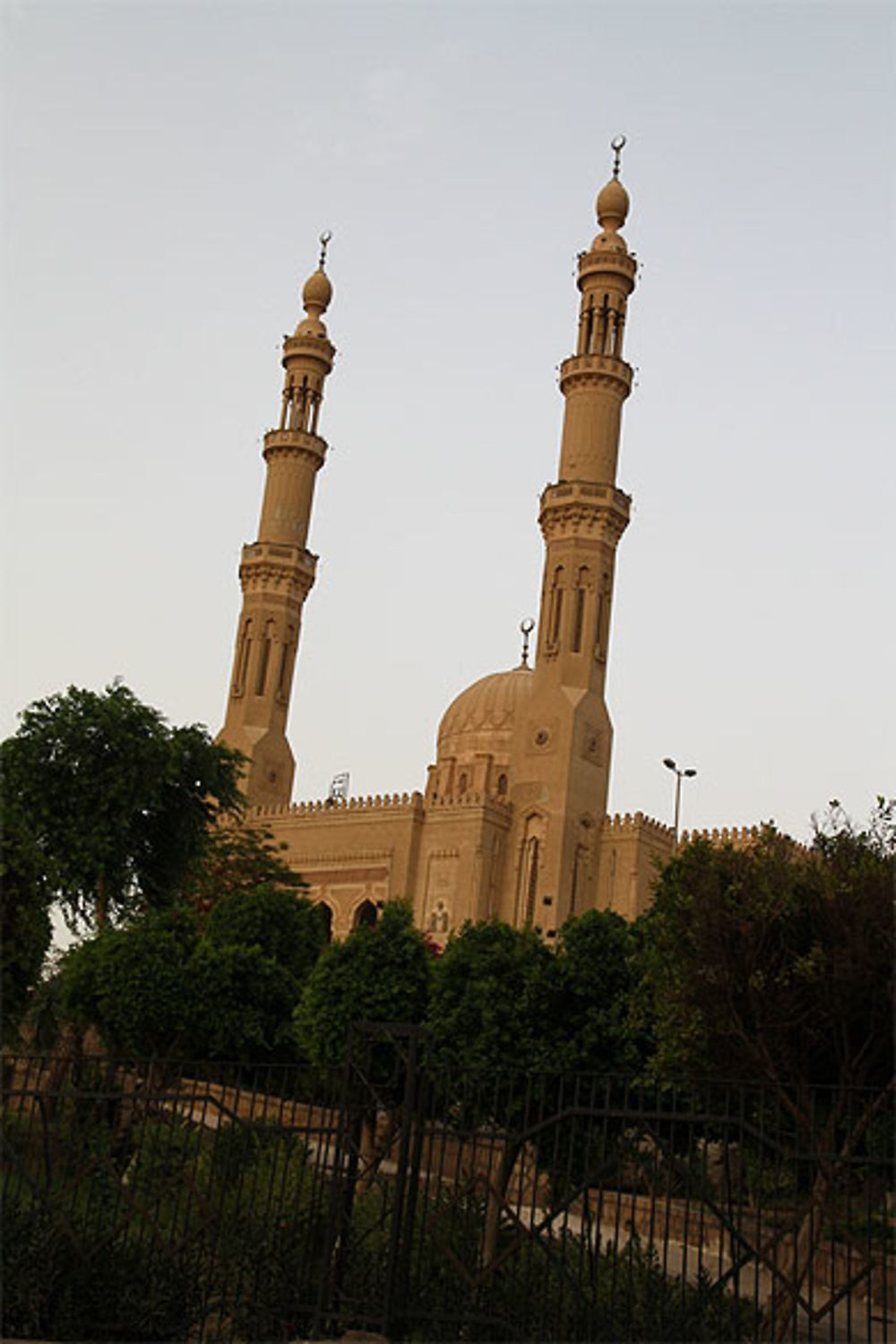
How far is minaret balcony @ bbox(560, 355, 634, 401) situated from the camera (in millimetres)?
42219

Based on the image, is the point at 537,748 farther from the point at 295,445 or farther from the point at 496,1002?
the point at 496,1002

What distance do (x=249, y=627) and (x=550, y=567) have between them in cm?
1087

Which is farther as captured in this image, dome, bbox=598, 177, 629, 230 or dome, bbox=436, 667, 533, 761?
dome, bbox=436, 667, 533, 761

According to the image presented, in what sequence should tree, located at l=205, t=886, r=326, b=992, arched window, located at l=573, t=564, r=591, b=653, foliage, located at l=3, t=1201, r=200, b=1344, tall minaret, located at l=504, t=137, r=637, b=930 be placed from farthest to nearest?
arched window, located at l=573, t=564, r=591, b=653
tall minaret, located at l=504, t=137, r=637, b=930
tree, located at l=205, t=886, r=326, b=992
foliage, located at l=3, t=1201, r=200, b=1344

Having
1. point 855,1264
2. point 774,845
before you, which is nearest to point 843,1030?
point 774,845

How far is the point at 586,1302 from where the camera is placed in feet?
28.8

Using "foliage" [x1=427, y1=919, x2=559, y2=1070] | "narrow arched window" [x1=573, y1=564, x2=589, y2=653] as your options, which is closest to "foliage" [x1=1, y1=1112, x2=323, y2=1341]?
"foliage" [x1=427, y1=919, x2=559, y2=1070]

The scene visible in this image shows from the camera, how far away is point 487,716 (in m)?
51.2

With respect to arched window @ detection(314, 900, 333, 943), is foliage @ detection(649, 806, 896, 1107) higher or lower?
lower

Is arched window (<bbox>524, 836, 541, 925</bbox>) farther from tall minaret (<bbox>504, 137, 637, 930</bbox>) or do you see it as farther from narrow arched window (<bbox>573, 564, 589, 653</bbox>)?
narrow arched window (<bbox>573, 564, 589, 653</bbox>)

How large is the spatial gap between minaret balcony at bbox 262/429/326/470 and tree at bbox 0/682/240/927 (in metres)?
23.7

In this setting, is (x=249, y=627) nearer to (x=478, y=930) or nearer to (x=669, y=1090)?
(x=478, y=930)

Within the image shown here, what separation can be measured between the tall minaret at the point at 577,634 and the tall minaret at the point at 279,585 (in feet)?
29.7

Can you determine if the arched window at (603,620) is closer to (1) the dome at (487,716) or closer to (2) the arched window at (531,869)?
(2) the arched window at (531,869)
